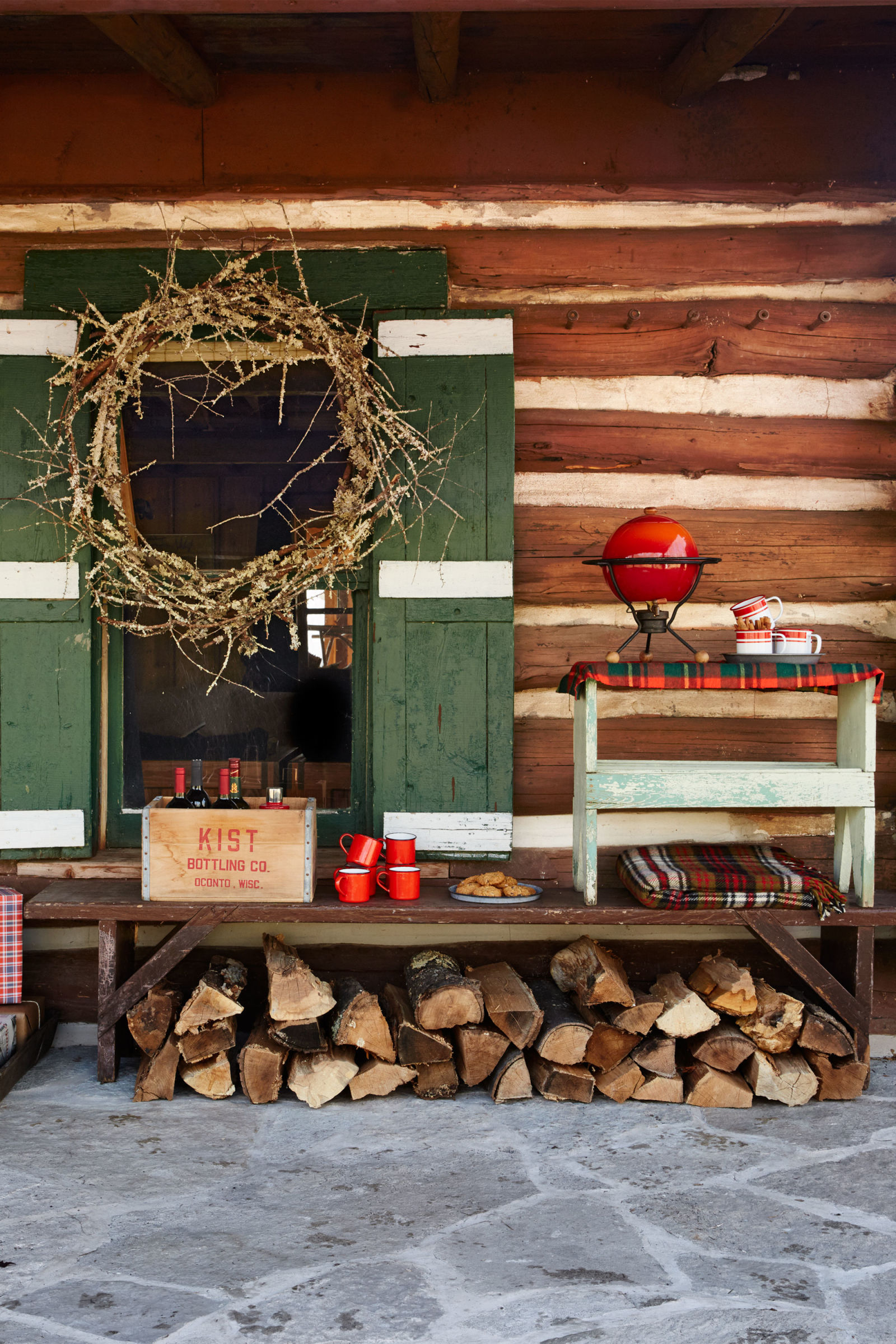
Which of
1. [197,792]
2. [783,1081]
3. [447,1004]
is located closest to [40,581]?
[197,792]

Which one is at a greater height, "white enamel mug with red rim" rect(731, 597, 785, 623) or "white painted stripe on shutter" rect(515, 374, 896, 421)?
"white painted stripe on shutter" rect(515, 374, 896, 421)

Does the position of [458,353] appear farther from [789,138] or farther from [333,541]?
[789,138]

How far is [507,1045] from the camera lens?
3.14 meters

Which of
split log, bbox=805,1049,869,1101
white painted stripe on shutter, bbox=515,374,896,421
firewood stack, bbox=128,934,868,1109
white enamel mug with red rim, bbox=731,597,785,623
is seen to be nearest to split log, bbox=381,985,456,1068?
firewood stack, bbox=128,934,868,1109

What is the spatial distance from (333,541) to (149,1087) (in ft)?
6.30

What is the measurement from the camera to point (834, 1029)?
10.3ft

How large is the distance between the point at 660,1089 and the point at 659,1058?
97 millimetres

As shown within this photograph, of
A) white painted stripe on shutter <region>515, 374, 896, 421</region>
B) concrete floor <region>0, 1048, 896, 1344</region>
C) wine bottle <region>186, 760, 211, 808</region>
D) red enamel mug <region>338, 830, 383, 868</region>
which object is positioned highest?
white painted stripe on shutter <region>515, 374, 896, 421</region>

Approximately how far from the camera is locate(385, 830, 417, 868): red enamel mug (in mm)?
3314

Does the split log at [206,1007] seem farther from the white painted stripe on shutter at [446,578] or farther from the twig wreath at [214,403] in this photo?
the white painted stripe on shutter at [446,578]

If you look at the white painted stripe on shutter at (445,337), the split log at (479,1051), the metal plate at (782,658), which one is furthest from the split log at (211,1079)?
the white painted stripe on shutter at (445,337)

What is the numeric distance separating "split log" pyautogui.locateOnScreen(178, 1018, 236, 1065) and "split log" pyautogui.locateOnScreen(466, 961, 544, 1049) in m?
0.81

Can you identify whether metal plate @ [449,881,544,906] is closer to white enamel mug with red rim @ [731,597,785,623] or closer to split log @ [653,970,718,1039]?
split log @ [653,970,718,1039]

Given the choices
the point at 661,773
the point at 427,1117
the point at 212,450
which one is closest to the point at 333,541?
the point at 212,450
